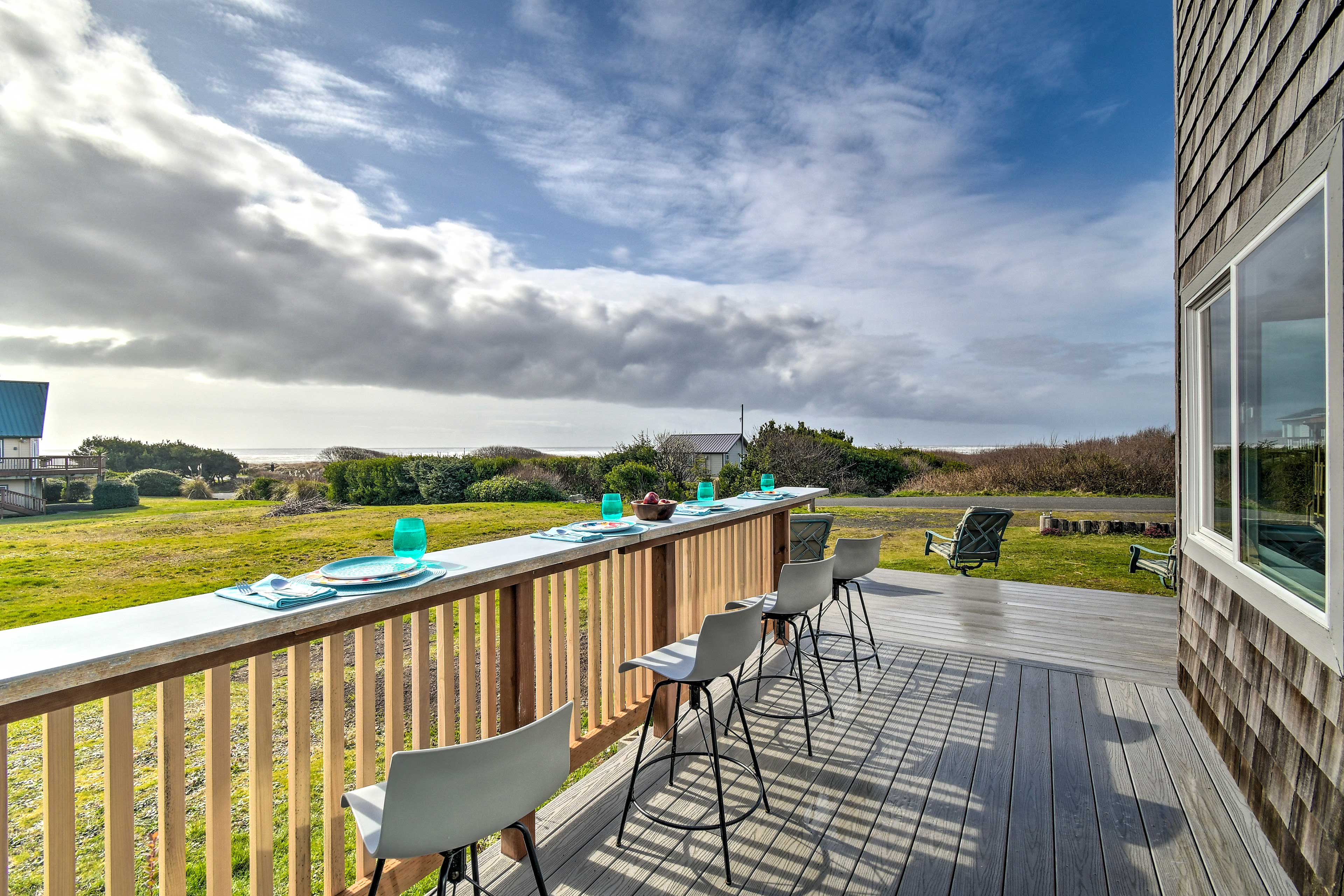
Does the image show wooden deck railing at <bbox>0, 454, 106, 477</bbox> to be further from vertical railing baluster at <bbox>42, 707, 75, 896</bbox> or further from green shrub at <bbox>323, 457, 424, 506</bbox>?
vertical railing baluster at <bbox>42, 707, 75, 896</bbox>

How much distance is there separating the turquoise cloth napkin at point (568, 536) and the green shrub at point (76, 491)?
1144 centimetres

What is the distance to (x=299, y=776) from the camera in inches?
57.1

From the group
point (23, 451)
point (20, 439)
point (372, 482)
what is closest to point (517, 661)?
point (20, 439)

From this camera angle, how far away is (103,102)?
8.38 meters

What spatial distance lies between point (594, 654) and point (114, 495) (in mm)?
12096

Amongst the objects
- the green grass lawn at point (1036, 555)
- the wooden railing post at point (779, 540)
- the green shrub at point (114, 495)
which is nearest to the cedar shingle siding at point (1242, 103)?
the wooden railing post at point (779, 540)

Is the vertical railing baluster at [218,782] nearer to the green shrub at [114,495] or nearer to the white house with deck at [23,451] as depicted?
the white house with deck at [23,451]

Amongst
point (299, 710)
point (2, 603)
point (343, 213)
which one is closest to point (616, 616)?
point (299, 710)

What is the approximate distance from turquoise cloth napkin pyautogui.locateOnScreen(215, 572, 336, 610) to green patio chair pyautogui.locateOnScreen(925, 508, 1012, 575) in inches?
254

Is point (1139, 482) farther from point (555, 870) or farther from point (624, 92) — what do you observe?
point (555, 870)

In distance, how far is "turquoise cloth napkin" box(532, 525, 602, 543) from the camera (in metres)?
2.15

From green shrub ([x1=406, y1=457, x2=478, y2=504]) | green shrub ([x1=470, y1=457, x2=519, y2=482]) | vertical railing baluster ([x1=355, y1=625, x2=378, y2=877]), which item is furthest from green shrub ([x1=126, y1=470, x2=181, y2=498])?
vertical railing baluster ([x1=355, y1=625, x2=378, y2=877])

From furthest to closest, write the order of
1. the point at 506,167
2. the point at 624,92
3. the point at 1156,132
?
the point at 506,167
the point at 624,92
the point at 1156,132

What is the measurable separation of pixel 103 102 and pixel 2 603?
7.60 m
